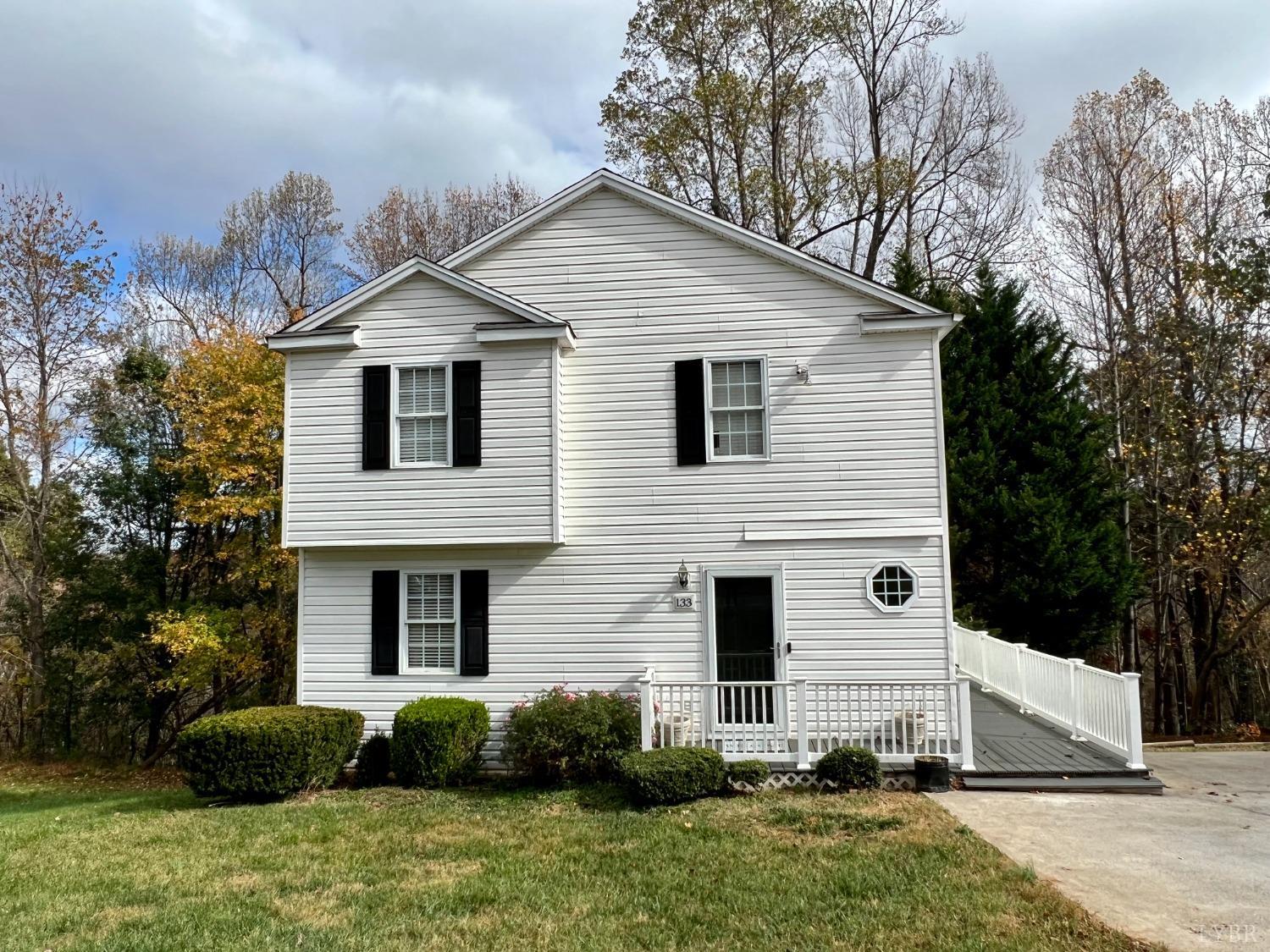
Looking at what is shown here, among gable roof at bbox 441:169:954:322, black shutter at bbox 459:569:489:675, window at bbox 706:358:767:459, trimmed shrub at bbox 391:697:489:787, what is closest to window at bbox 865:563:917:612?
window at bbox 706:358:767:459

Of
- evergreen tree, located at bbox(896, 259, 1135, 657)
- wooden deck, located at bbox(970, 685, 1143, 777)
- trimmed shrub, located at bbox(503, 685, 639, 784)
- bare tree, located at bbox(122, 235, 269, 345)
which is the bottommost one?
wooden deck, located at bbox(970, 685, 1143, 777)

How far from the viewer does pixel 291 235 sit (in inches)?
921

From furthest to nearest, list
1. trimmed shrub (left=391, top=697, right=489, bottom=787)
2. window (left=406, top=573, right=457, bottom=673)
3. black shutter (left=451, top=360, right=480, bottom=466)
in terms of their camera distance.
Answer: window (left=406, top=573, right=457, bottom=673), black shutter (left=451, top=360, right=480, bottom=466), trimmed shrub (left=391, top=697, right=489, bottom=787)

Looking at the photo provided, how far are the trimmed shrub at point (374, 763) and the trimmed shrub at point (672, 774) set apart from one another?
3418mm

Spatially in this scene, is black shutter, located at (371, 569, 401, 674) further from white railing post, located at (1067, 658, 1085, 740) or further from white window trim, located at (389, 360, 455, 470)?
white railing post, located at (1067, 658, 1085, 740)

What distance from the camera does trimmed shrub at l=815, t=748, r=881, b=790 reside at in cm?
893

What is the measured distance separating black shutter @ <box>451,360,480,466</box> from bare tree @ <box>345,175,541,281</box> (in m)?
13.3

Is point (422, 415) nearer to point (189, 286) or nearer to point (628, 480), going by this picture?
point (628, 480)

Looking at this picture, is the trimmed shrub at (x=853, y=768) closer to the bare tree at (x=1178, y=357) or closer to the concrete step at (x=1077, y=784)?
the concrete step at (x=1077, y=784)

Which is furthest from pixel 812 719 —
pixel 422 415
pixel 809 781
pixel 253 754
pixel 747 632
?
pixel 253 754

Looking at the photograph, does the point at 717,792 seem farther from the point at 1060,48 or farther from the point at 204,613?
the point at 1060,48

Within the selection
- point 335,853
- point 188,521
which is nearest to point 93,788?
point 188,521

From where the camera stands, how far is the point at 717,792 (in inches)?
355

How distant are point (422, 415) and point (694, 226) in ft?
14.9
